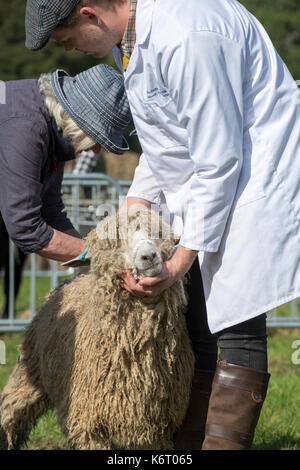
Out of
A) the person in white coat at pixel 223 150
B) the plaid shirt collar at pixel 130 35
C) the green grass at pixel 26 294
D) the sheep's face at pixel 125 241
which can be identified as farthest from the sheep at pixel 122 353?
the green grass at pixel 26 294

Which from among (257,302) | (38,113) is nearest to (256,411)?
(257,302)

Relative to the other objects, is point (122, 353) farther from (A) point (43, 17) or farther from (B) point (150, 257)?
(A) point (43, 17)

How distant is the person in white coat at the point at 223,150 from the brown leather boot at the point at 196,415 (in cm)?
50

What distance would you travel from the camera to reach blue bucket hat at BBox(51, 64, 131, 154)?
3.01 metres

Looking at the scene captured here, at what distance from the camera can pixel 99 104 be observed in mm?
3004

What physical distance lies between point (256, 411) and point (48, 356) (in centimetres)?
119

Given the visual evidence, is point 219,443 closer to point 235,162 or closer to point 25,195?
point 235,162

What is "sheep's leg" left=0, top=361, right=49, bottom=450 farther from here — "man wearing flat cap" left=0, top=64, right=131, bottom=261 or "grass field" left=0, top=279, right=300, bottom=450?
"man wearing flat cap" left=0, top=64, right=131, bottom=261

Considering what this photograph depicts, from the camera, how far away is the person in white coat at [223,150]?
2234mm

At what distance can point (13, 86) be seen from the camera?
3197 mm

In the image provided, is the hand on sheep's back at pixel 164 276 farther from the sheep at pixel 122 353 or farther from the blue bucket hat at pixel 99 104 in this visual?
the blue bucket hat at pixel 99 104

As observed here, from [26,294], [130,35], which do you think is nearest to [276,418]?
[130,35]

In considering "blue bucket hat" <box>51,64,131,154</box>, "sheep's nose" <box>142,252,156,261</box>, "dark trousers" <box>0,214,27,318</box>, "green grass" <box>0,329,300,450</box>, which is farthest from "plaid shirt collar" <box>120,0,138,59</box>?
"dark trousers" <box>0,214,27,318</box>

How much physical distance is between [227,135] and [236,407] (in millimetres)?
904
